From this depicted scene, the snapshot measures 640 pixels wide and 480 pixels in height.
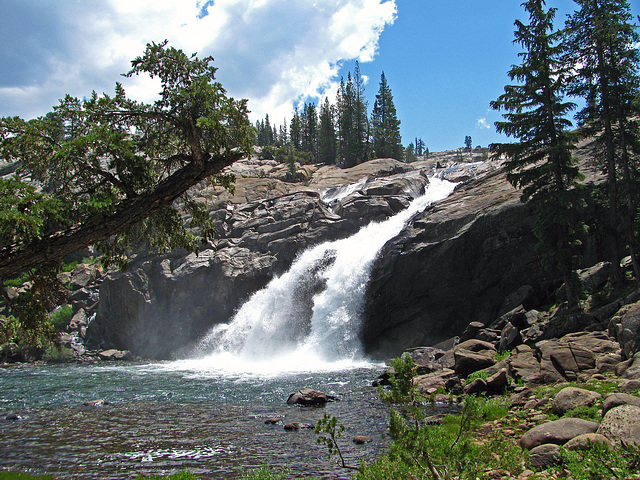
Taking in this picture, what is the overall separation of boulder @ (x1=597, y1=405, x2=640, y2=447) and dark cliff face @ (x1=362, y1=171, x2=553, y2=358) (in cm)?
1814

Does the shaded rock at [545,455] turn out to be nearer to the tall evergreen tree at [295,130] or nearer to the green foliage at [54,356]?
the green foliage at [54,356]

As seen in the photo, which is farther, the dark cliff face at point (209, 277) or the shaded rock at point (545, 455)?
the dark cliff face at point (209, 277)

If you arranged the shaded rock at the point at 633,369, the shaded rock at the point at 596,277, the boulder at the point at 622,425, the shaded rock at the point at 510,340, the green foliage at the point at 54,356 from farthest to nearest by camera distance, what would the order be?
the green foliage at the point at 54,356
the shaded rock at the point at 596,277
the shaded rock at the point at 510,340
the shaded rock at the point at 633,369
the boulder at the point at 622,425

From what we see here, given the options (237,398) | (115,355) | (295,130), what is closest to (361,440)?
(237,398)

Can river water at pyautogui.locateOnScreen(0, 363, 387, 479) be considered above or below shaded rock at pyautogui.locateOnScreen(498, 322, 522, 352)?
below

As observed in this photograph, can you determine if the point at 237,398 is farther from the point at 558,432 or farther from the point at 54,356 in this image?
the point at 54,356

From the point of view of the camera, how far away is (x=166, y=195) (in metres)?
8.77

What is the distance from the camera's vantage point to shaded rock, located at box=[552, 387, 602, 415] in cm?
988

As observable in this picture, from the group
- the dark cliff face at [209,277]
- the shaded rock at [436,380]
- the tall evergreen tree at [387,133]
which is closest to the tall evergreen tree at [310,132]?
the tall evergreen tree at [387,133]

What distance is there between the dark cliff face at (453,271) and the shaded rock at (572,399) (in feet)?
50.2

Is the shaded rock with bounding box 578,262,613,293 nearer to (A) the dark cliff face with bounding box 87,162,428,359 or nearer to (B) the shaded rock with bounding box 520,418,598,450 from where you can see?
(B) the shaded rock with bounding box 520,418,598,450

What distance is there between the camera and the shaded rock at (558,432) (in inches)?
314

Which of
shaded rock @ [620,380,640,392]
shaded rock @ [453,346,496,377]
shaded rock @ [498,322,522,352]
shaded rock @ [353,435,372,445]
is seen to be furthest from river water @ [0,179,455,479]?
shaded rock @ [498,322,522,352]

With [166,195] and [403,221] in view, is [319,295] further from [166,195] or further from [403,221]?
[166,195]
